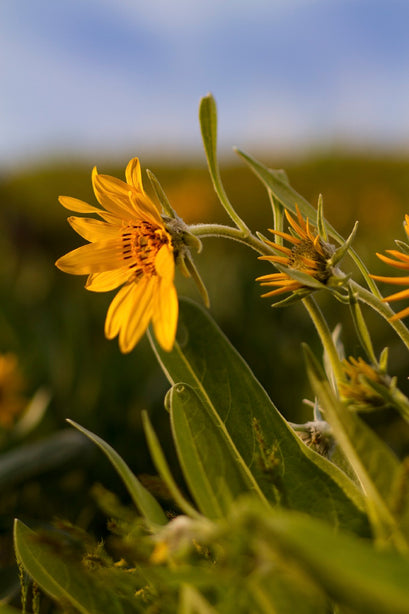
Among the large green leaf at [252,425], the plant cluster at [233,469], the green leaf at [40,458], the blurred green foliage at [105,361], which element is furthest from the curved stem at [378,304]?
the green leaf at [40,458]

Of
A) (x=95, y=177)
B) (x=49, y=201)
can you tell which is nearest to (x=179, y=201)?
(x=49, y=201)

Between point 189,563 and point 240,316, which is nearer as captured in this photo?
point 189,563

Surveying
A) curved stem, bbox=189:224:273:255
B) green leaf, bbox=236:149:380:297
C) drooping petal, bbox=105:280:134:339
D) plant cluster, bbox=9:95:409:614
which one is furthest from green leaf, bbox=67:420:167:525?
green leaf, bbox=236:149:380:297

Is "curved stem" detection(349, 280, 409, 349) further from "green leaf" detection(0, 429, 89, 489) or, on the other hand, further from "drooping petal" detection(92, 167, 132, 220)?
"green leaf" detection(0, 429, 89, 489)

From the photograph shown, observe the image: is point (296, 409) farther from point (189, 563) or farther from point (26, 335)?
point (189, 563)

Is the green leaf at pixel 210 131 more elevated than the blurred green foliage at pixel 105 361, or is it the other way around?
the green leaf at pixel 210 131

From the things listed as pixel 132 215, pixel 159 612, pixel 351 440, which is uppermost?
pixel 132 215

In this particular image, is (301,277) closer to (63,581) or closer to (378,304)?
(378,304)

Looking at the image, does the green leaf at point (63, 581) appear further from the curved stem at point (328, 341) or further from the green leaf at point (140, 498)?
the curved stem at point (328, 341)
